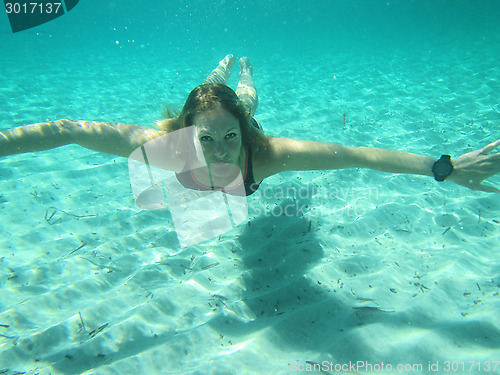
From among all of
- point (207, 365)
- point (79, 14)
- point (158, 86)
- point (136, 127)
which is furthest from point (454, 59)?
point (79, 14)

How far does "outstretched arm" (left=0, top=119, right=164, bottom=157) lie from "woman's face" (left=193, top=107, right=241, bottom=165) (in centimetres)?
97

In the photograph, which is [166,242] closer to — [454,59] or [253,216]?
[253,216]

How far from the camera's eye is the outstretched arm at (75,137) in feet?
8.84

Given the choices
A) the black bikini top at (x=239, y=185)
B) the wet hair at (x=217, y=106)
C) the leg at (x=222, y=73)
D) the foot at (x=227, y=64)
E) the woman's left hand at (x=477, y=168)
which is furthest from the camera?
the foot at (x=227, y=64)

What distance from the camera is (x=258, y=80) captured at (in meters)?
14.1

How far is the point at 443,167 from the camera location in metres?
2.92

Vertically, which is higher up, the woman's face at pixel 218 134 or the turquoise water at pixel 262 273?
the woman's face at pixel 218 134

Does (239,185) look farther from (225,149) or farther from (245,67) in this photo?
(245,67)

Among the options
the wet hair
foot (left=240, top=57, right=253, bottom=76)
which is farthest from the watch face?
foot (left=240, top=57, right=253, bottom=76)

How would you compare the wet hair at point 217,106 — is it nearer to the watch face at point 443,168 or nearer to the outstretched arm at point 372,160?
the outstretched arm at point 372,160

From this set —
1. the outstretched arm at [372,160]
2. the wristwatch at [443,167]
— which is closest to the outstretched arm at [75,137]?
the outstretched arm at [372,160]

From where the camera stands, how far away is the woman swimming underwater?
2859 mm

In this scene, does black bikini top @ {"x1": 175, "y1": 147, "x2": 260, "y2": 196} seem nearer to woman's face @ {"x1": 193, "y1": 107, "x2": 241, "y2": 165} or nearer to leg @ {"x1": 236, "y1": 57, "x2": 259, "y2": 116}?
woman's face @ {"x1": 193, "y1": 107, "x2": 241, "y2": 165}

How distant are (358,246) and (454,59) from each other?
20335 millimetres
